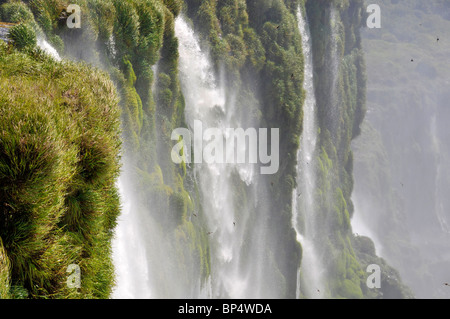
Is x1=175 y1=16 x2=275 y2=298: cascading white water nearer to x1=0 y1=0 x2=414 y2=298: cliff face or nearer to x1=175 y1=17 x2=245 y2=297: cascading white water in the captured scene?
x1=175 y1=17 x2=245 y2=297: cascading white water

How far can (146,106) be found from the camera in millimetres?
26203

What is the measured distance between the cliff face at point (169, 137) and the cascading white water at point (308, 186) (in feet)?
7.31

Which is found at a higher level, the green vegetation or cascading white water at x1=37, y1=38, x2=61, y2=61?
cascading white water at x1=37, y1=38, x2=61, y2=61

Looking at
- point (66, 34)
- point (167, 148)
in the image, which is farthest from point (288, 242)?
point (66, 34)

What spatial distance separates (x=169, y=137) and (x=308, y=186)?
4209cm

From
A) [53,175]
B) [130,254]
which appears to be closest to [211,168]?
[130,254]

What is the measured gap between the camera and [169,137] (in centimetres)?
2861

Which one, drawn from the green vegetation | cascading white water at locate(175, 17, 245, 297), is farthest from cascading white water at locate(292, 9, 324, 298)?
the green vegetation

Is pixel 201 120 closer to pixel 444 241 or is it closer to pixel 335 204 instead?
pixel 335 204

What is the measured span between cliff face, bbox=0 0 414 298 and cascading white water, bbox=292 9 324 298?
2.23m

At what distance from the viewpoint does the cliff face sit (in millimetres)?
8555


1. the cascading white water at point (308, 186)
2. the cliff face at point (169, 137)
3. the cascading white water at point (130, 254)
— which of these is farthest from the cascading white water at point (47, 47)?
the cascading white water at point (308, 186)

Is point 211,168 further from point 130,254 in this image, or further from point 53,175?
point 53,175

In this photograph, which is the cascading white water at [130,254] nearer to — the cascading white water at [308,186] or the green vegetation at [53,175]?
the green vegetation at [53,175]
